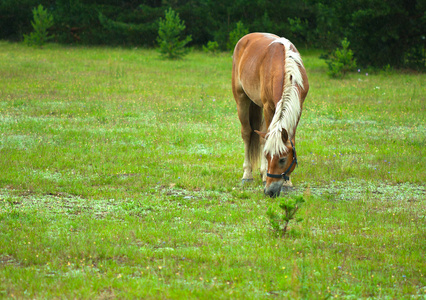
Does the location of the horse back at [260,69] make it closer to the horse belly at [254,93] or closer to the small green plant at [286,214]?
the horse belly at [254,93]

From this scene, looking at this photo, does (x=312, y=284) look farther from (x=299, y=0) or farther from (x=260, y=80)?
(x=299, y=0)

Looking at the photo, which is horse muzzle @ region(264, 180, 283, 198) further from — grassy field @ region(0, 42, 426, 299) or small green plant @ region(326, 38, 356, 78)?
small green plant @ region(326, 38, 356, 78)

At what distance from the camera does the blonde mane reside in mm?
5218

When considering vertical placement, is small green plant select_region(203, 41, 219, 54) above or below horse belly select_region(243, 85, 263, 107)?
below

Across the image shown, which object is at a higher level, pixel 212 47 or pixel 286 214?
pixel 212 47

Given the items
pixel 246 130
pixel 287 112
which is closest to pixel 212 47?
pixel 246 130

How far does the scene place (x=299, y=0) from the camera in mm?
28000

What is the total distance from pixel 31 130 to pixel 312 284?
712 cm

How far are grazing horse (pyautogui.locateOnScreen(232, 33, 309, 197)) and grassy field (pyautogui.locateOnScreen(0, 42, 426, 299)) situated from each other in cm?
43

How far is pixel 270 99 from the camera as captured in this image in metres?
5.95

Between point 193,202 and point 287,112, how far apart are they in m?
1.61

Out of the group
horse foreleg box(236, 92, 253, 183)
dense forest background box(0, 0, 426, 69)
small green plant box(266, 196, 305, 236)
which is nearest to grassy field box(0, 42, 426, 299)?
small green plant box(266, 196, 305, 236)

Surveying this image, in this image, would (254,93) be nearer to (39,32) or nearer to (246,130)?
(246,130)

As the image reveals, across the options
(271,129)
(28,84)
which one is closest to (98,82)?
(28,84)
